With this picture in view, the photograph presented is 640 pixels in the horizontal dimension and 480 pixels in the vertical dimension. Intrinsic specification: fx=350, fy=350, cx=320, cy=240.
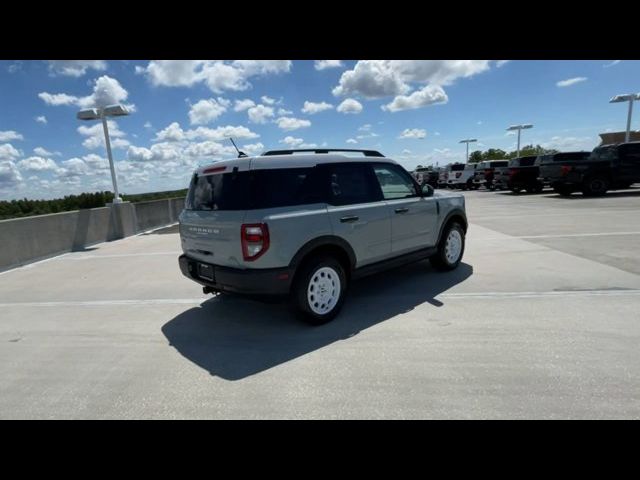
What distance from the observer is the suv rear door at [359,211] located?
4078 mm

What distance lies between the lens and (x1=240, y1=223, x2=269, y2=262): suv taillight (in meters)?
3.41

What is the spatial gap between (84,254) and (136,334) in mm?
A: 6519

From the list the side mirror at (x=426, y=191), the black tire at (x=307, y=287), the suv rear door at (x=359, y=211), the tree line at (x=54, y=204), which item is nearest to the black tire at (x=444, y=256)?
the side mirror at (x=426, y=191)

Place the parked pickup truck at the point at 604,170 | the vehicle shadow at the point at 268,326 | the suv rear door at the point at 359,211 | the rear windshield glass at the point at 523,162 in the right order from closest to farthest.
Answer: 1. the vehicle shadow at the point at 268,326
2. the suv rear door at the point at 359,211
3. the parked pickup truck at the point at 604,170
4. the rear windshield glass at the point at 523,162

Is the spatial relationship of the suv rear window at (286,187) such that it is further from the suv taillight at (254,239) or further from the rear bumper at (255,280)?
the rear bumper at (255,280)

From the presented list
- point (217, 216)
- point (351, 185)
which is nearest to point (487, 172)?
point (351, 185)

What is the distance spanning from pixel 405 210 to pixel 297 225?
188cm

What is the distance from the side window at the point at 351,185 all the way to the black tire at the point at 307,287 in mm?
708

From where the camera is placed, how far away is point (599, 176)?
16078 mm

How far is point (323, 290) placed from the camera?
396 centimetres

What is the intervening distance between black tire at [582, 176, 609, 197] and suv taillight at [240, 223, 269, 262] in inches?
715

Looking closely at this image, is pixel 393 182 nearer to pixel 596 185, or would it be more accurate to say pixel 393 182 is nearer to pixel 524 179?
pixel 596 185

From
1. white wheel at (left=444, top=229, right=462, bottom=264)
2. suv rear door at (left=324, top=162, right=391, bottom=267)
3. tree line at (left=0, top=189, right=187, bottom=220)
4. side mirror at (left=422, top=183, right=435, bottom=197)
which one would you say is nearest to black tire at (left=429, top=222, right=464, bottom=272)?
white wheel at (left=444, top=229, right=462, bottom=264)
